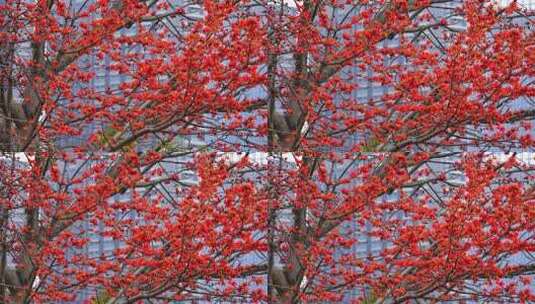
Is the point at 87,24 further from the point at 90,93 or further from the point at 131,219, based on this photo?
the point at 131,219

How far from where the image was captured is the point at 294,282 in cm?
1295

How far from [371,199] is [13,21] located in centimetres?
409

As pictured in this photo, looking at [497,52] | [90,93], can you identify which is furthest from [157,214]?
[497,52]

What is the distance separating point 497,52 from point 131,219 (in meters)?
4.20

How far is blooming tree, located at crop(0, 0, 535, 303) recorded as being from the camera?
12.7 m

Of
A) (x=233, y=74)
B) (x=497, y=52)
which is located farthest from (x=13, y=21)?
(x=497, y=52)

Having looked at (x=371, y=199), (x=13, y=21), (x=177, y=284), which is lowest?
(x=177, y=284)

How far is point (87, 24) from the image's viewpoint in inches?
518

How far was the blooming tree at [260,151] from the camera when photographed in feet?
41.8

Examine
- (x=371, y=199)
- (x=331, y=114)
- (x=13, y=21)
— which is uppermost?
(x=13, y=21)

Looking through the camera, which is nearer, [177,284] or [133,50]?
[177,284]

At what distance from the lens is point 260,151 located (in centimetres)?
1316

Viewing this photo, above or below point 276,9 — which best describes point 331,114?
below

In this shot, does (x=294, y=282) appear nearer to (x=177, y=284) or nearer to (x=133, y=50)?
(x=177, y=284)
